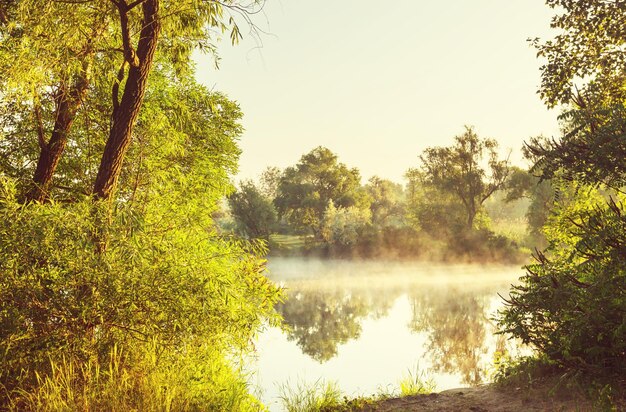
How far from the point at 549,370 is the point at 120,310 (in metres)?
6.35

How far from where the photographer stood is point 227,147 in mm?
11836

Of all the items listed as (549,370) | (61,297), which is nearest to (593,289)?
(549,370)

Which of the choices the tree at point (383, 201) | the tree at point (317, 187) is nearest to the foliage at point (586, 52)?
the tree at point (317, 187)

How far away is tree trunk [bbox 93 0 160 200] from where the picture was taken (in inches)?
282

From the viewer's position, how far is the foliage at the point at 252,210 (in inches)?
1784

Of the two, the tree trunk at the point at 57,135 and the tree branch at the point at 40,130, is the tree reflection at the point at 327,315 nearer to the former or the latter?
the tree trunk at the point at 57,135

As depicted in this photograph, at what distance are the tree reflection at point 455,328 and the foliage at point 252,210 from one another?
2430 centimetres

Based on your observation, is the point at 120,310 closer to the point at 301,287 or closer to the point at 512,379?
the point at 512,379

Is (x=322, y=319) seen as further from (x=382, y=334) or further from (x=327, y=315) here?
(x=382, y=334)

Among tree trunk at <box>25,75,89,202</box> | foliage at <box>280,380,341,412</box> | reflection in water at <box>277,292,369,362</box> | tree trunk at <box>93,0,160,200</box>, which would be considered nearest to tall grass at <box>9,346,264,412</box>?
foliage at <box>280,380,341,412</box>

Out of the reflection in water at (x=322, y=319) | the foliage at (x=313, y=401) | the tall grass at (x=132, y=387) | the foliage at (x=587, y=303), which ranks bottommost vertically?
the reflection in water at (x=322, y=319)

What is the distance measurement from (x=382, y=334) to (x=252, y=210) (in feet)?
99.6

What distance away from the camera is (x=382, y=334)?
16859mm

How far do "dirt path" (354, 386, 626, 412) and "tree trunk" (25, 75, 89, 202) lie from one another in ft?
21.2
